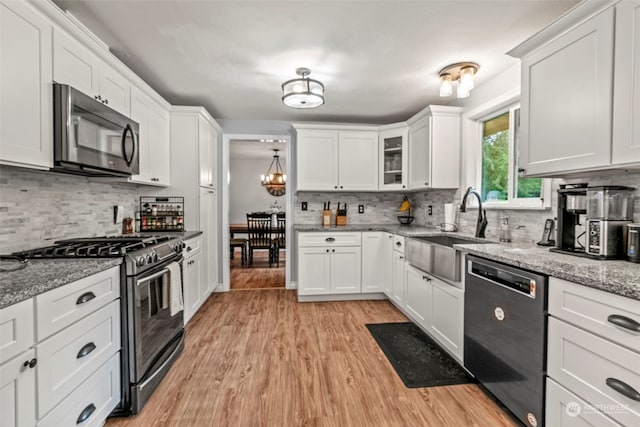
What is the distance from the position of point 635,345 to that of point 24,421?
2.17m

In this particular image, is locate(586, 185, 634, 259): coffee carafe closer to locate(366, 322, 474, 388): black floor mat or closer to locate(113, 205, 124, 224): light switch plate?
locate(366, 322, 474, 388): black floor mat

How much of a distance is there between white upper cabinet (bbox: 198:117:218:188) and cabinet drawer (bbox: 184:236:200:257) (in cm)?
63

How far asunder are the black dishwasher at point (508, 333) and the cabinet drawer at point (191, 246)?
2.34 meters

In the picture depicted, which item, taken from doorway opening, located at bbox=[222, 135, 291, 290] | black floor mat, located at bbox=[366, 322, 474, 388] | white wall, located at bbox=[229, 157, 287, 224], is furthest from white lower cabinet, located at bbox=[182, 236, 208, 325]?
white wall, located at bbox=[229, 157, 287, 224]

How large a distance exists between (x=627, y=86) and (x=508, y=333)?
1.30 meters

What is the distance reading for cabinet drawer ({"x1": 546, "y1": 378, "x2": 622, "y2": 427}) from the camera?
1175 mm

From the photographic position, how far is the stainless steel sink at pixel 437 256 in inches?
83.5

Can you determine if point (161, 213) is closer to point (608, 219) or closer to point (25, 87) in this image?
point (25, 87)

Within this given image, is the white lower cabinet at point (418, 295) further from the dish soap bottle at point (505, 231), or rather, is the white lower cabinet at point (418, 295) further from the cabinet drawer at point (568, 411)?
the cabinet drawer at point (568, 411)

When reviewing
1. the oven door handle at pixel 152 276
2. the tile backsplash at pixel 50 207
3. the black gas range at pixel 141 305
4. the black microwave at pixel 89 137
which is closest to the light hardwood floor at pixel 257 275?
the tile backsplash at pixel 50 207

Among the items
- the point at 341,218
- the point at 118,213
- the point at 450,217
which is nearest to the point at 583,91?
the point at 450,217

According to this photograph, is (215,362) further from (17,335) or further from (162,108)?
(162,108)

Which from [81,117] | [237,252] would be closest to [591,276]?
[81,117]

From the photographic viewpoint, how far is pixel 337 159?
383 centimetres
